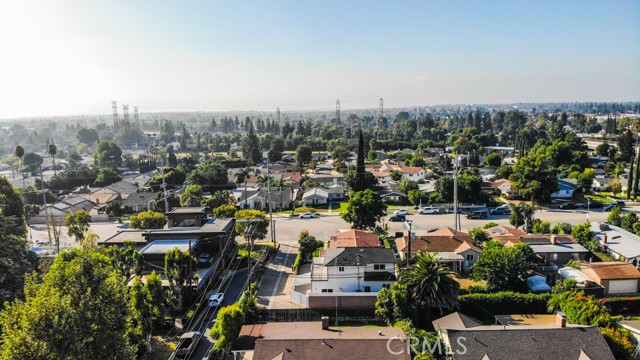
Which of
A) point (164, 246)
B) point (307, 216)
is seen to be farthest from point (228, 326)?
point (307, 216)

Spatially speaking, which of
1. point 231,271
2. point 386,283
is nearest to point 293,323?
point 386,283

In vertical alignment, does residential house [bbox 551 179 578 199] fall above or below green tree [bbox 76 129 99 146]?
below

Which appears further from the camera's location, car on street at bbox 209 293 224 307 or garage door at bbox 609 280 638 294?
garage door at bbox 609 280 638 294

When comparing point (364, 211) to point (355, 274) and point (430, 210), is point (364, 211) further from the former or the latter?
point (430, 210)

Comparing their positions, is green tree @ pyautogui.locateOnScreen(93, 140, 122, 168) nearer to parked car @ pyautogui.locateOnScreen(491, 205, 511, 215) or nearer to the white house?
parked car @ pyautogui.locateOnScreen(491, 205, 511, 215)

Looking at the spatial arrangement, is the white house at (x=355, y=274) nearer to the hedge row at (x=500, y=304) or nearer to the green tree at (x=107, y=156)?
the hedge row at (x=500, y=304)

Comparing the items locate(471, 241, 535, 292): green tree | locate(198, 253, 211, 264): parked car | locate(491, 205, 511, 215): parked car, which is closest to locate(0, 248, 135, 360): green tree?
locate(198, 253, 211, 264): parked car
